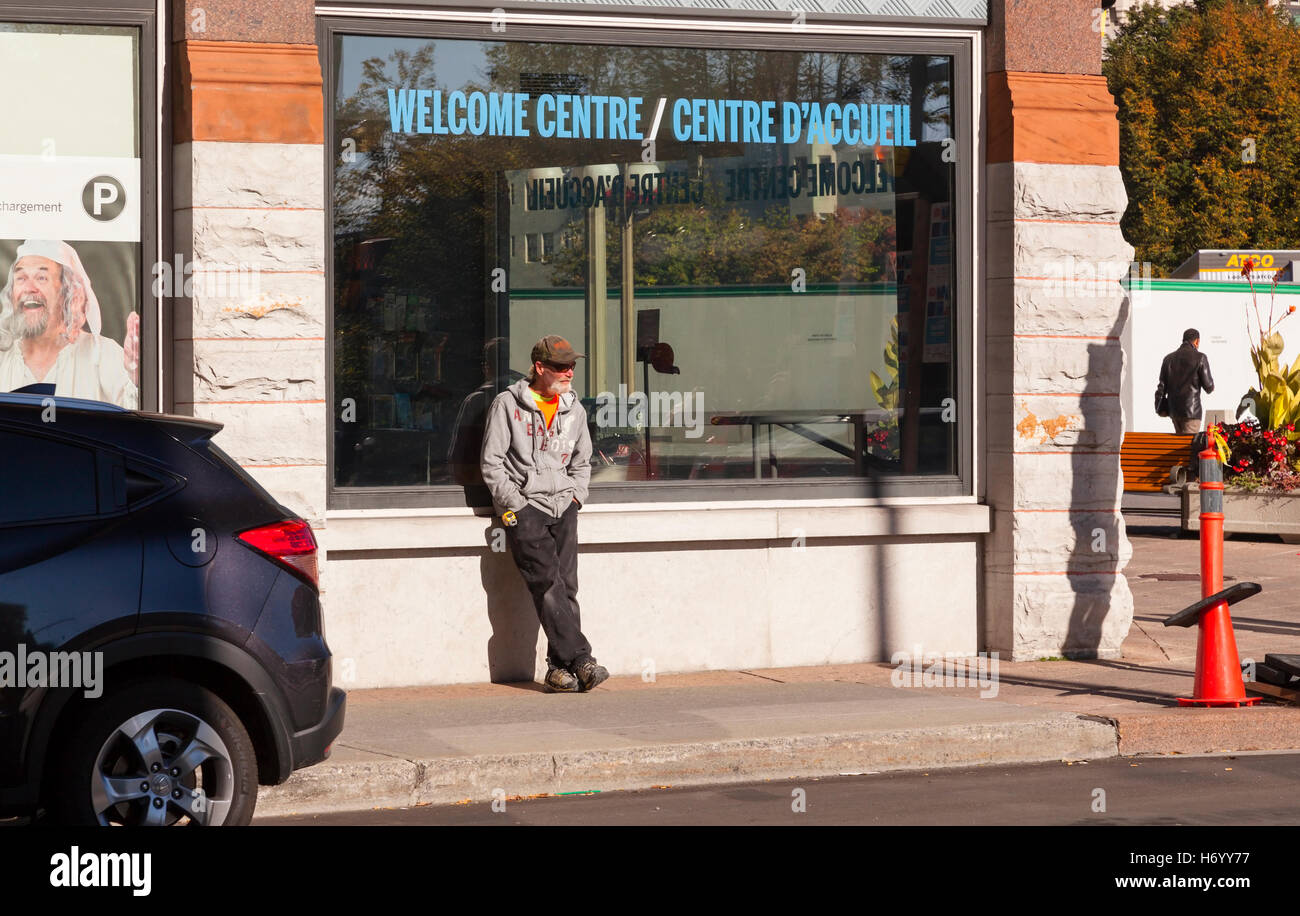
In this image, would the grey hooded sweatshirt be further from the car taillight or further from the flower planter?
the flower planter

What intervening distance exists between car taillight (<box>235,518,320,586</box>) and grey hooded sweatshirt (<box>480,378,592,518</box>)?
3135mm

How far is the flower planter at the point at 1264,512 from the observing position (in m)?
17.4

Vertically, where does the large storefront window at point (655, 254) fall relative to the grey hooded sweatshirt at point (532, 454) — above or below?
above

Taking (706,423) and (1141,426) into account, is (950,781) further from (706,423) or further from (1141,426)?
(1141,426)

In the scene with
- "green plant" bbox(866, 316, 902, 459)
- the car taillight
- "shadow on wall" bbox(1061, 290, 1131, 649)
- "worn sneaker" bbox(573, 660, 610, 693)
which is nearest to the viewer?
the car taillight

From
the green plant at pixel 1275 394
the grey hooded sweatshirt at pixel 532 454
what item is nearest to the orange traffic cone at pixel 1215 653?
the grey hooded sweatshirt at pixel 532 454

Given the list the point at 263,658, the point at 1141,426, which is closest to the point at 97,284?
the point at 263,658

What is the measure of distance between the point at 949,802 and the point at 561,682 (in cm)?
281

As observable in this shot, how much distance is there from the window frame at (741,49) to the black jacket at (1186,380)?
39.3 feet

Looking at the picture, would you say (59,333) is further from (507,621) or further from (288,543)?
(288,543)

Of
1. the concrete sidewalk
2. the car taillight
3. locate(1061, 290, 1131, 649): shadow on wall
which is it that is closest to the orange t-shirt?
the concrete sidewalk

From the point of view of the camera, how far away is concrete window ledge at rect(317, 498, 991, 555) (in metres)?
9.45

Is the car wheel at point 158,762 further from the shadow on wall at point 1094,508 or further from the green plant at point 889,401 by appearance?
the shadow on wall at point 1094,508

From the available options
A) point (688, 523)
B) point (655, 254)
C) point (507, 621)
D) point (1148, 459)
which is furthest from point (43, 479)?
point (1148, 459)
